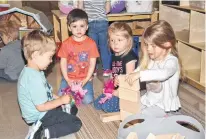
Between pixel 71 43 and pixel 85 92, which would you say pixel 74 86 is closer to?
pixel 85 92

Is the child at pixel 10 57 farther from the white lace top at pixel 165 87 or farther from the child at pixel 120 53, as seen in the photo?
the white lace top at pixel 165 87

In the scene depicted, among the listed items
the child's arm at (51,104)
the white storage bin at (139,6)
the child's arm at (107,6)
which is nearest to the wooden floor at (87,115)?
the child's arm at (51,104)

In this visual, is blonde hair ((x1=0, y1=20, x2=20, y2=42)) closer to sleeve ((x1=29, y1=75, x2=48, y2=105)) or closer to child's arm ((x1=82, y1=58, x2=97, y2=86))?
child's arm ((x1=82, y1=58, x2=97, y2=86))

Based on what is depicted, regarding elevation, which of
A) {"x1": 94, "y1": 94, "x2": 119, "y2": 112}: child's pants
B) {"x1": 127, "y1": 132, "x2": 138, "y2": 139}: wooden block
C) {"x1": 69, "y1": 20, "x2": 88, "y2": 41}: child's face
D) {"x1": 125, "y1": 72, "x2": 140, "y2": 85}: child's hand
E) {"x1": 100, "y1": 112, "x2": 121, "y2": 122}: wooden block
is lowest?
{"x1": 100, "y1": 112, "x2": 121, "y2": 122}: wooden block

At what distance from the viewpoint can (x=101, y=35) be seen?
9.14 ft

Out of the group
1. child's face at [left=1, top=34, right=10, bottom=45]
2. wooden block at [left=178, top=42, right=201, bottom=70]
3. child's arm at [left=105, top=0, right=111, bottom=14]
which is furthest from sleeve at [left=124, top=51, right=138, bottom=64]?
child's face at [left=1, top=34, right=10, bottom=45]

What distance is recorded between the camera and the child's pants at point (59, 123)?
1.77m

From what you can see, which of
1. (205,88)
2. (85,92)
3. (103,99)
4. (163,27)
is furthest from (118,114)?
(205,88)

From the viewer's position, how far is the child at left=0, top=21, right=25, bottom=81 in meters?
2.68

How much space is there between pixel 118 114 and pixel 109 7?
3.84 ft

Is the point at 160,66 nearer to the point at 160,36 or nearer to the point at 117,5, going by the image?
the point at 160,36

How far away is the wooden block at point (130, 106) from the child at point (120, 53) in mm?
170

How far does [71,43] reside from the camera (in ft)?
7.46

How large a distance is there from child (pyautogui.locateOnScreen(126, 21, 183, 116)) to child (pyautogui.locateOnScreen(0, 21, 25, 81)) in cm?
119
